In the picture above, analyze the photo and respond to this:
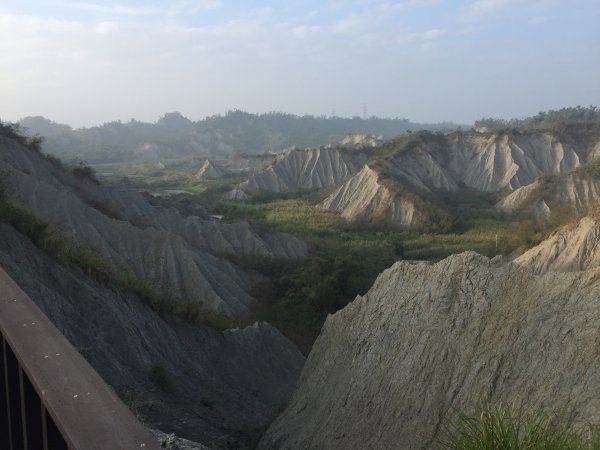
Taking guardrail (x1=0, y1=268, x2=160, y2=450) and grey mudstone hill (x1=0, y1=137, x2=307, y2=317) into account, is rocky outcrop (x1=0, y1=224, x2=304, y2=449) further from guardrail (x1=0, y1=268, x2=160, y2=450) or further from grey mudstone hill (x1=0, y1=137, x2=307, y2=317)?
grey mudstone hill (x1=0, y1=137, x2=307, y2=317)

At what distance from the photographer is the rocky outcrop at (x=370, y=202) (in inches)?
1934

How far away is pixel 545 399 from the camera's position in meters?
5.63

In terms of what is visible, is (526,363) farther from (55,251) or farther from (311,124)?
(311,124)

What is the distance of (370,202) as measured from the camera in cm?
5162

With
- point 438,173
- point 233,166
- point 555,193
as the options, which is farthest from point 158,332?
point 233,166

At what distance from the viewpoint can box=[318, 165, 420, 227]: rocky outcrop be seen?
49125mm

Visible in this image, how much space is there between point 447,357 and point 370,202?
148 ft

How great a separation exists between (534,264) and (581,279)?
9.66m

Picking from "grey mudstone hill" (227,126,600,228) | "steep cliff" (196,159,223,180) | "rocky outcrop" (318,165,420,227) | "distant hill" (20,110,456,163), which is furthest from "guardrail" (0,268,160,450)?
"distant hill" (20,110,456,163)

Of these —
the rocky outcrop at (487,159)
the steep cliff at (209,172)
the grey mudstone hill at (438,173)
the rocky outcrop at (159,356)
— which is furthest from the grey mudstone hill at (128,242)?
the steep cliff at (209,172)

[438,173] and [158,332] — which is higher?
[438,173]

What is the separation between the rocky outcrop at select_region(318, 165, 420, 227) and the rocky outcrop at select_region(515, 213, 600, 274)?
31.1 meters

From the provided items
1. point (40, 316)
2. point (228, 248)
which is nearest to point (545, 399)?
point (40, 316)

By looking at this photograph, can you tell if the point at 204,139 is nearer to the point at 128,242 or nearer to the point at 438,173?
the point at 438,173
